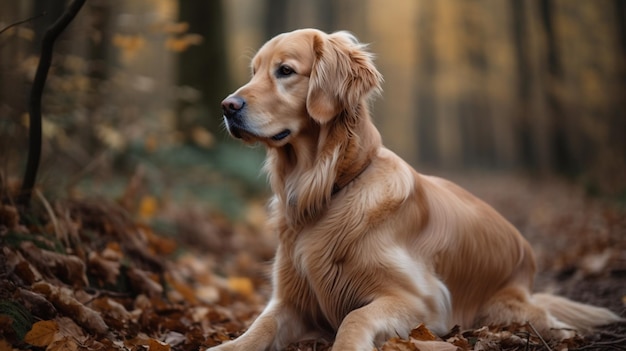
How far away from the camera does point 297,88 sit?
131 inches

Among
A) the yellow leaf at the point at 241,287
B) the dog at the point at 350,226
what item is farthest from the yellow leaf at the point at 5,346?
the yellow leaf at the point at 241,287

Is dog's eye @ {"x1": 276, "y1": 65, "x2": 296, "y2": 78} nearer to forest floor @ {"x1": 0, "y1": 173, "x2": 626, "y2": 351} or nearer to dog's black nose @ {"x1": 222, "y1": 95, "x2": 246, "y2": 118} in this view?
dog's black nose @ {"x1": 222, "y1": 95, "x2": 246, "y2": 118}

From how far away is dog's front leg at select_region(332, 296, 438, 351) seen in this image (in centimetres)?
268

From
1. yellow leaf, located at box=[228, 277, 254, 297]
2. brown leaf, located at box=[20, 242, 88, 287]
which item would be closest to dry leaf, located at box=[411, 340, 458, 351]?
brown leaf, located at box=[20, 242, 88, 287]

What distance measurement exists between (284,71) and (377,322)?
1524 mm

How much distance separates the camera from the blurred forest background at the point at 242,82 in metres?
4.91

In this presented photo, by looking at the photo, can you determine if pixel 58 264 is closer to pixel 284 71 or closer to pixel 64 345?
pixel 64 345

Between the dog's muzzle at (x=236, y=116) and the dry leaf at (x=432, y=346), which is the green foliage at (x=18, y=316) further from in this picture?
the dry leaf at (x=432, y=346)

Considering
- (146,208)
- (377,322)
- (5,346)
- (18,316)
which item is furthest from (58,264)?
(146,208)

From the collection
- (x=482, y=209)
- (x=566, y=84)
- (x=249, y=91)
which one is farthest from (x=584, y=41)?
(x=249, y=91)

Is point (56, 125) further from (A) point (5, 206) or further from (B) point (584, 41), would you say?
(B) point (584, 41)

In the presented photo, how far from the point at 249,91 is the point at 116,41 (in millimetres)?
1971

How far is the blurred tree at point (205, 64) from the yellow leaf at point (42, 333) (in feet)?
22.1

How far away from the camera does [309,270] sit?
3.16 meters
